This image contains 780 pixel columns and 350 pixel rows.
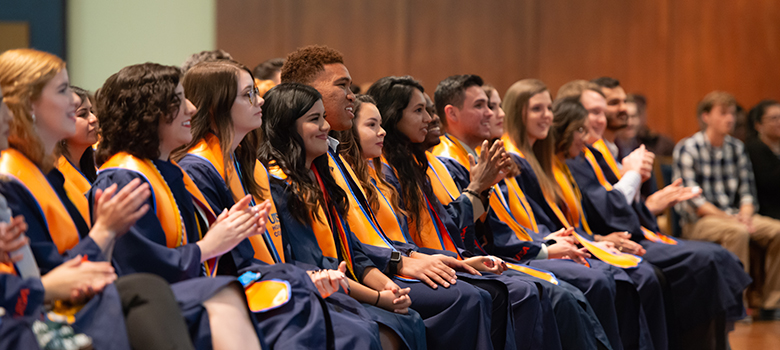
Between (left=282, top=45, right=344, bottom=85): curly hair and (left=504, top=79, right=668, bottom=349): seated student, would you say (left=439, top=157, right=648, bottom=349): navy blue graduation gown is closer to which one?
(left=504, top=79, right=668, bottom=349): seated student

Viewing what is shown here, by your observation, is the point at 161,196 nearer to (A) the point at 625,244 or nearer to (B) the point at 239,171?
(B) the point at 239,171

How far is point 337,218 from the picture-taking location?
10.0ft

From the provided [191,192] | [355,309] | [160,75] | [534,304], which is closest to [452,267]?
[534,304]

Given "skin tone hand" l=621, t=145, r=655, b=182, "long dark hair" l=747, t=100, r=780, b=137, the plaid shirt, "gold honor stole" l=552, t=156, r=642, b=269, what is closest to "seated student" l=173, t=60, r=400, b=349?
"gold honor stole" l=552, t=156, r=642, b=269

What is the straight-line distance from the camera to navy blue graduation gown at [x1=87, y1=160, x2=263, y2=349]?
86.2 inches

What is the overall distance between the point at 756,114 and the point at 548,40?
2.03 meters

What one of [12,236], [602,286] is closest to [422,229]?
[602,286]

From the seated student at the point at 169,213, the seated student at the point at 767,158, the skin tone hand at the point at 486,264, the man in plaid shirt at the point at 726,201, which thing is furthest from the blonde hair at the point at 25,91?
the seated student at the point at 767,158

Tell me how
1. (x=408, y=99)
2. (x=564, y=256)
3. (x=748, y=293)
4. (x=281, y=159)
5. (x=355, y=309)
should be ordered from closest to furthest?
(x=355, y=309) < (x=281, y=159) < (x=408, y=99) < (x=564, y=256) < (x=748, y=293)

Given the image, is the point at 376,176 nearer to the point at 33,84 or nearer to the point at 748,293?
the point at 33,84

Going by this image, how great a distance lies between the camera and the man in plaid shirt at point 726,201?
617 cm

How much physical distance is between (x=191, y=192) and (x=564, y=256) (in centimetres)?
225

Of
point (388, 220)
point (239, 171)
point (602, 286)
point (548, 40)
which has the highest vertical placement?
point (548, 40)

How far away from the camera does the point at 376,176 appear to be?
11.7 feet
